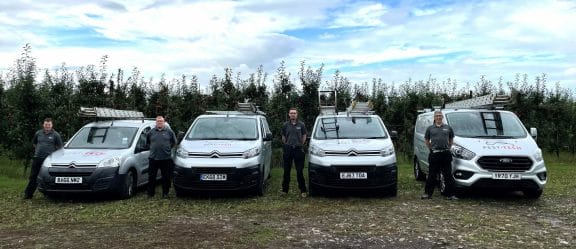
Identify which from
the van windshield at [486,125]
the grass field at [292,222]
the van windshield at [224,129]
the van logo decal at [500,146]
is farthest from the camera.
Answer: the van windshield at [224,129]

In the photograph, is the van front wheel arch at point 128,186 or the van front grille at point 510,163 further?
the van front wheel arch at point 128,186

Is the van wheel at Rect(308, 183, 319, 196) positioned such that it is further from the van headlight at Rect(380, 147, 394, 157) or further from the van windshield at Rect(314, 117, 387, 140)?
the van headlight at Rect(380, 147, 394, 157)

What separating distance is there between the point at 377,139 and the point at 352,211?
226 cm

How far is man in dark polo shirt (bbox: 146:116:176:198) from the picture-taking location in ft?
33.9

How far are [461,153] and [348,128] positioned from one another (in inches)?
96.0

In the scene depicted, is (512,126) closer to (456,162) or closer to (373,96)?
(456,162)

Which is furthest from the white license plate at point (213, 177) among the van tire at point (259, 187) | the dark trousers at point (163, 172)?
the dark trousers at point (163, 172)

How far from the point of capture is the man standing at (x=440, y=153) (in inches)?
390

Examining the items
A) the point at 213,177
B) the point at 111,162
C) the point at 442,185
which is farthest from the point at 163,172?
the point at 442,185

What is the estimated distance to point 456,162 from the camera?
1000 cm

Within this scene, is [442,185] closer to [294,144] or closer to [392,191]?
[392,191]

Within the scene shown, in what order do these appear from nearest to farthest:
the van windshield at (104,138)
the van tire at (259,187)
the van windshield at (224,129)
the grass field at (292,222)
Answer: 1. the grass field at (292,222)
2. the van tire at (259,187)
3. the van windshield at (104,138)
4. the van windshield at (224,129)

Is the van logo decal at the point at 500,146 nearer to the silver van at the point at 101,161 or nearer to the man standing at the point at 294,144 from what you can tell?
the man standing at the point at 294,144

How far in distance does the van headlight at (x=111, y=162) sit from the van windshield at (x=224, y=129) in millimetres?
1547
